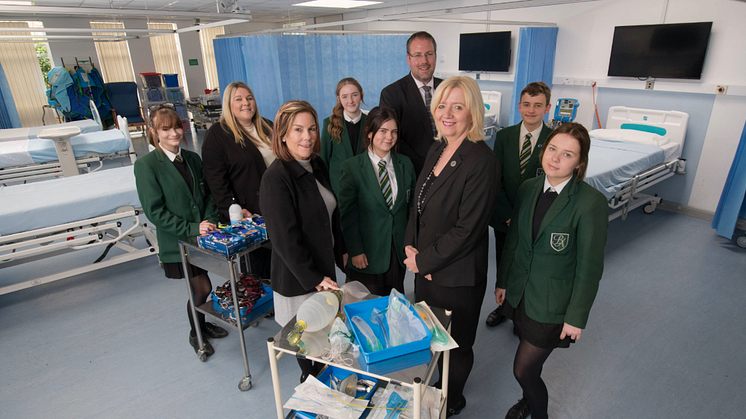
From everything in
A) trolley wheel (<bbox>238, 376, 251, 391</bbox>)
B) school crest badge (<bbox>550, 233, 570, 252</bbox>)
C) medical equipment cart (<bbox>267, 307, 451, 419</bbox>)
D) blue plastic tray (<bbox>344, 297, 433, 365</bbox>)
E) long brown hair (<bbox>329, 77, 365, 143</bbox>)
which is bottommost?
trolley wheel (<bbox>238, 376, 251, 391</bbox>)

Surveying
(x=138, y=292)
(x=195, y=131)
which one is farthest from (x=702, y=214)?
(x=195, y=131)

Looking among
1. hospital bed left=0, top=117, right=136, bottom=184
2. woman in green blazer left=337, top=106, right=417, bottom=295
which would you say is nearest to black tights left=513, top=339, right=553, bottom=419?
woman in green blazer left=337, top=106, right=417, bottom=295

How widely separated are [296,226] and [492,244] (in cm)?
282

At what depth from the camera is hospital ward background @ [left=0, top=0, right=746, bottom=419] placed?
2279mm

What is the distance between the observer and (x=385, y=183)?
2092 millimetres

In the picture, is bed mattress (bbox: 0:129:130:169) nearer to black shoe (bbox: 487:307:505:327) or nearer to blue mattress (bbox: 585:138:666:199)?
black shoe (bbox: 487:307:505:327)

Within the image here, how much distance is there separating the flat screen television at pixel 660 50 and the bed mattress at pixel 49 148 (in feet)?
22.0

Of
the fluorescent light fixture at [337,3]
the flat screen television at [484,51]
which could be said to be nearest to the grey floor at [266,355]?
the flat screen television at [484,51]

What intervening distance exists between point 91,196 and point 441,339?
3.14 metres

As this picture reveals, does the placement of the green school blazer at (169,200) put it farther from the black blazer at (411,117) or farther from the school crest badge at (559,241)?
the school crest badge at (559,241)

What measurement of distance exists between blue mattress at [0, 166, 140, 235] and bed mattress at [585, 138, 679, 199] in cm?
404

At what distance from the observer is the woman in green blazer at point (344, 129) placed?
9.24 feet

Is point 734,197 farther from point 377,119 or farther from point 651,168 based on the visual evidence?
point 377,119

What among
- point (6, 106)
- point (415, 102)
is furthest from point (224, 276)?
point (6, 106)
